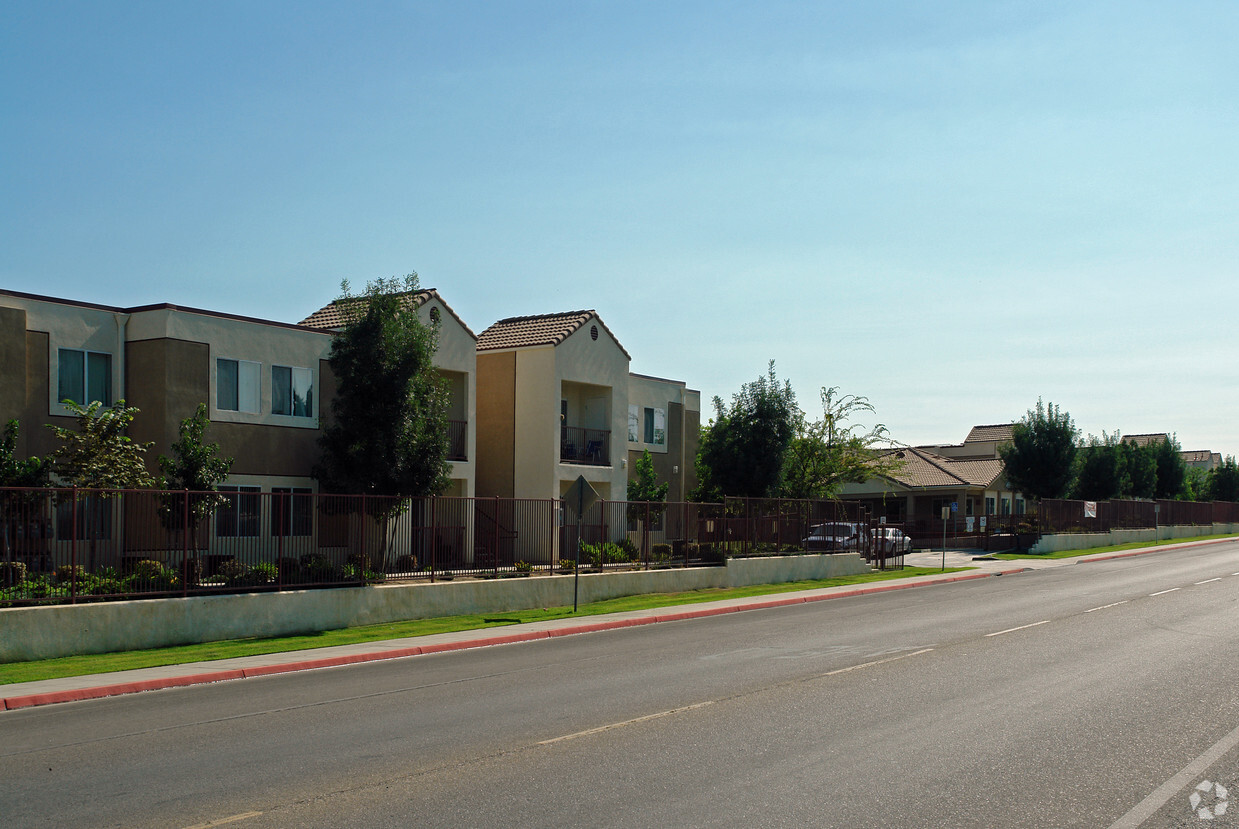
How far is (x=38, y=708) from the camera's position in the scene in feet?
42.5

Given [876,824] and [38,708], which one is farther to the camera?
[38,708]

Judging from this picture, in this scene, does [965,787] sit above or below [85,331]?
below

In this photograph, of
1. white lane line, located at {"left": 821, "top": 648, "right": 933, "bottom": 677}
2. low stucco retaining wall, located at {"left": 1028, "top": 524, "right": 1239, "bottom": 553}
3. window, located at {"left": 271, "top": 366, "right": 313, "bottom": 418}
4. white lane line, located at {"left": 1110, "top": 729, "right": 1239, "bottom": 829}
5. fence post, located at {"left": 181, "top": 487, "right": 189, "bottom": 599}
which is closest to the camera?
white lane line, located at {"left": 1110, "top": 729, "right": 1239, "bottom": 829}

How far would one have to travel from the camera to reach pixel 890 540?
A: 4772 cm

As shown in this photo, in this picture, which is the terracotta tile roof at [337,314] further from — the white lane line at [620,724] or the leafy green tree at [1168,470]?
the leafy green tree at [1168,470]

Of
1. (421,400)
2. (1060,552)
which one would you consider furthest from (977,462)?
(421,400)

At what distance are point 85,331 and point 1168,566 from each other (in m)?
36.7

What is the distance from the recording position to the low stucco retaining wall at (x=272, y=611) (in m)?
16.8

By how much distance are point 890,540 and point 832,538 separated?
11.6 m

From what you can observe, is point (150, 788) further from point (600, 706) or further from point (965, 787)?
point (965, 787)

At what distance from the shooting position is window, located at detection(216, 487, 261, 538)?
1998 centimetres

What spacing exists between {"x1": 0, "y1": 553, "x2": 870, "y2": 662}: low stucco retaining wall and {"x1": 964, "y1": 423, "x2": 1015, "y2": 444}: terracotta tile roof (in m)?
67.1

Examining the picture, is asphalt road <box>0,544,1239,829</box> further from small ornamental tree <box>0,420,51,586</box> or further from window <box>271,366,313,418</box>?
window <box>271,366,313,418</box>

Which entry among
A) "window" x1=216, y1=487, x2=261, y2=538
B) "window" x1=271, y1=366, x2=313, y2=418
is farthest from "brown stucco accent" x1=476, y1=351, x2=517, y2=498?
"window" x1=216, y1=487, x2=261, y2=538
